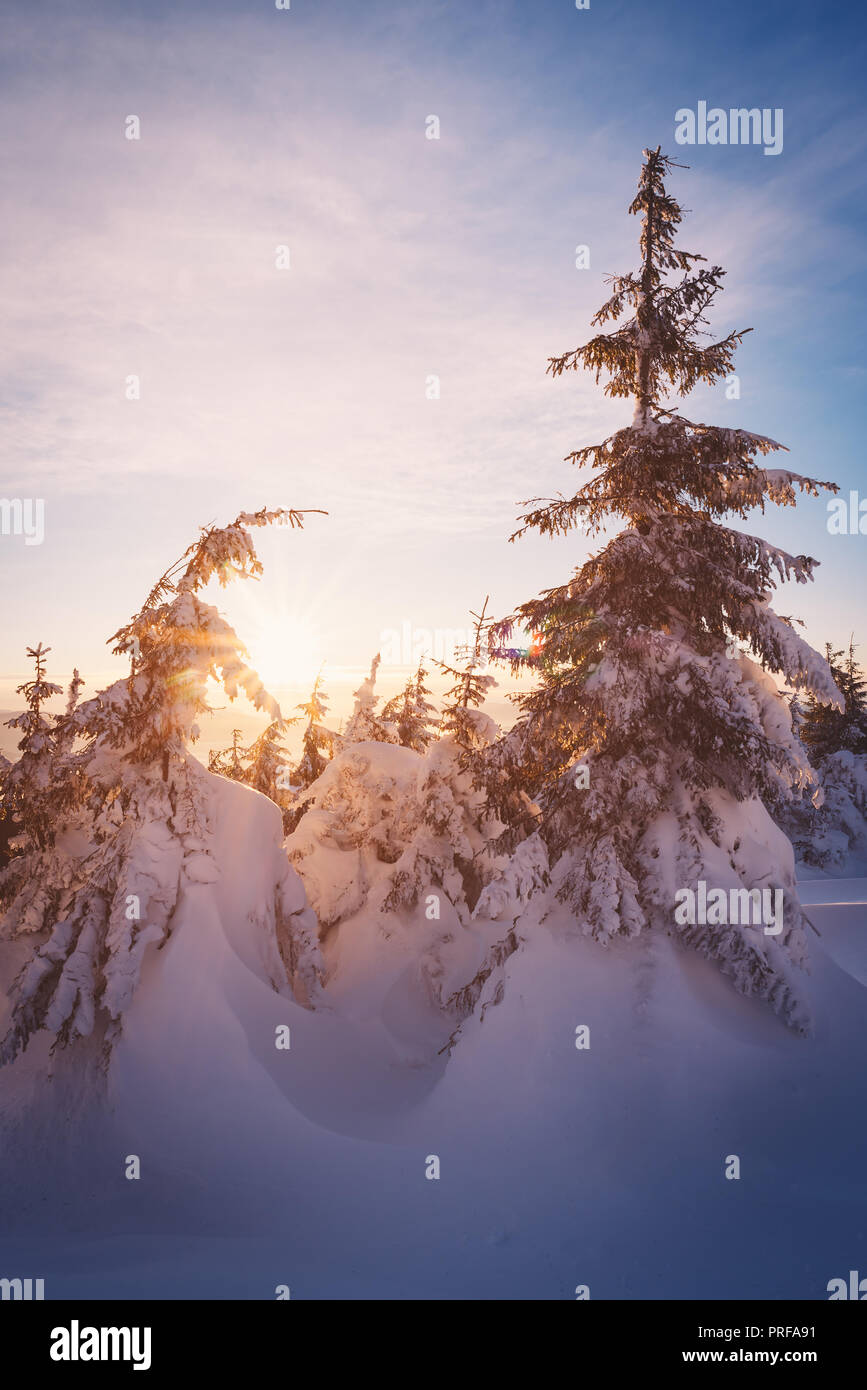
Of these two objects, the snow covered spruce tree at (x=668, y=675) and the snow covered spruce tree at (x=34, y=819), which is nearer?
the snow covered spruce tree at (x=668, y=675)

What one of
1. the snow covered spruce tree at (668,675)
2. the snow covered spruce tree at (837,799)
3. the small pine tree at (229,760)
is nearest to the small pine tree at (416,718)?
the small pine tree at (229,760)

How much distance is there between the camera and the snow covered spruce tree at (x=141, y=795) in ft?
39.2

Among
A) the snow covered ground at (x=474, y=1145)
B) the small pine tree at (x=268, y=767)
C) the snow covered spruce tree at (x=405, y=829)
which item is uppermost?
the small pine tree at (x=268, y=767)

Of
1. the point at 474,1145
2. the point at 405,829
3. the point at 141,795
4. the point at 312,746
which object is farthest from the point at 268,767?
the point at 474,1145

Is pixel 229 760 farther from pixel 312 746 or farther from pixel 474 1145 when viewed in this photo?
pixel 474 1145

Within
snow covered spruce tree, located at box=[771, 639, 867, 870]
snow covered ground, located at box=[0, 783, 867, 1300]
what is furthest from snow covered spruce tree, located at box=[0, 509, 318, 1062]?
snow covered spruce tree, located at box=[771, 639, 867, 870]

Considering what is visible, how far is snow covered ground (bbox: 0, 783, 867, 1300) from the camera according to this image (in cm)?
841

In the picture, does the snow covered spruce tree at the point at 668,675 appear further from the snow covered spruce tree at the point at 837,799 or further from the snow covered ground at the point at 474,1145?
the snow covered spruce tree at the point at 837,799

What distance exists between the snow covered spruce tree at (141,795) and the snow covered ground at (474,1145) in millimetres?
737

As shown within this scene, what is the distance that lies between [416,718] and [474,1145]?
1649 cm

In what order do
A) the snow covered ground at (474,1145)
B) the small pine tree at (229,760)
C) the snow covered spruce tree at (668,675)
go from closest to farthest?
the snow covered ground at (474,1145)
the snow covered spruce tree at (668,675)
the small pine tree at (229,760)

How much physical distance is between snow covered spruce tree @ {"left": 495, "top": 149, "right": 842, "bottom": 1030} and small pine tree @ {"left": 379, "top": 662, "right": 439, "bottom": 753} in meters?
13.8
